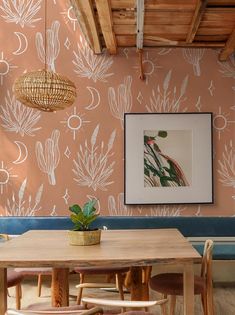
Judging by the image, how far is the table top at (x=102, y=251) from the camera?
2.49m

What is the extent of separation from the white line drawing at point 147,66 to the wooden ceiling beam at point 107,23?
37 centimetres

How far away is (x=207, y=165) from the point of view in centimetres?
535

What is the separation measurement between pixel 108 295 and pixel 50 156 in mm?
1753

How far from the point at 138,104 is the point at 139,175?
2.78 ft

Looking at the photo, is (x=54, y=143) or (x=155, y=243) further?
→ (x=54, y=143)

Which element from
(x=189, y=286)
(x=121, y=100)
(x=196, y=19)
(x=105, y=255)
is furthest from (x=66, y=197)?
(x=189, y=286)

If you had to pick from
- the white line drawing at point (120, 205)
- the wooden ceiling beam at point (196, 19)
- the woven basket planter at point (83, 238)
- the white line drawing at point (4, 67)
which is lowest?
the woven basket planter at point (83, 238)

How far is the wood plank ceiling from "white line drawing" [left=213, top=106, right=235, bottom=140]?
0.66 meters

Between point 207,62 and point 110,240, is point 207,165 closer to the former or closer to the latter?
point 207,62

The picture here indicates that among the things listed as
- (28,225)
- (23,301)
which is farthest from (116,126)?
(23,301)

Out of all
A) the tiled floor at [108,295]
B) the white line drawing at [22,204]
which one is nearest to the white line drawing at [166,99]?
the white line drawing at [22,204]

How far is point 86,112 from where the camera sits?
5.42m

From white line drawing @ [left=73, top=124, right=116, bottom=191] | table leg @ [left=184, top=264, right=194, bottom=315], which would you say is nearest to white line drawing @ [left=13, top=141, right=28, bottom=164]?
white line drawing @ [left=73, top=124, right=116, bottom=191]

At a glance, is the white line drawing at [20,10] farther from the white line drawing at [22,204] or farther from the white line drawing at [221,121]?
the white line drawing at [221,121]
